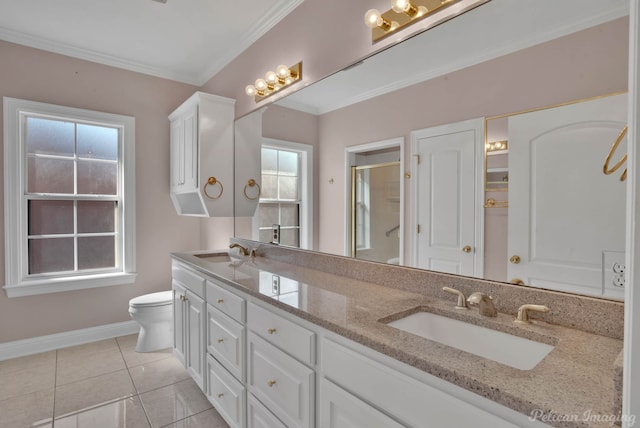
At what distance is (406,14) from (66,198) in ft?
10.3

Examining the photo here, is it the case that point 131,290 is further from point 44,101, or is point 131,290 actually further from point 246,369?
point 246,369

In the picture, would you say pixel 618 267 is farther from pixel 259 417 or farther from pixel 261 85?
pixel 261 85

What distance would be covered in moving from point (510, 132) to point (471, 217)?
0.34 metres

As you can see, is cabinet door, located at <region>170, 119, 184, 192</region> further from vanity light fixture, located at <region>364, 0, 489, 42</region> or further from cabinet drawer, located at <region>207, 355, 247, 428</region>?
vanity light fixture, located at <region>364, 0, 489, 42</region>

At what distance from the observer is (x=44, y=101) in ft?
9.16

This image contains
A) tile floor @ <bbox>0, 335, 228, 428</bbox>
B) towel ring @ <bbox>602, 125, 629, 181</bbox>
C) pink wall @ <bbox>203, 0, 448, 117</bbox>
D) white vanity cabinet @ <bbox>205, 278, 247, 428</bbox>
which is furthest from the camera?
tile floor @ <bbox>0, 335, 228, 428</bbox>

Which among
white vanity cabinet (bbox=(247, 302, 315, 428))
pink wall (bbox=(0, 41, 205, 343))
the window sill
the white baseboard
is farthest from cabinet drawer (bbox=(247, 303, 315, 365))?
the white baseboard

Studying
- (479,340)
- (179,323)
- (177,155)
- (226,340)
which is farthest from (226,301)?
(177,155)

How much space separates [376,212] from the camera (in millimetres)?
1715

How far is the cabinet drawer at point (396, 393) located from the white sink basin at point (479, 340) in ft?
0.77

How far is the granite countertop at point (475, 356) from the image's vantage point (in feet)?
2.13

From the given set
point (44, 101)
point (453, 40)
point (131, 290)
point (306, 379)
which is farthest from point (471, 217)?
point (44, 101)

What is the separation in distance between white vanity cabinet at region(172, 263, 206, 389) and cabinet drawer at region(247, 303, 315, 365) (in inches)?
26.2

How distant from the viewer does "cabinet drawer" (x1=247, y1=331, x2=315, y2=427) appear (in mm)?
1188
